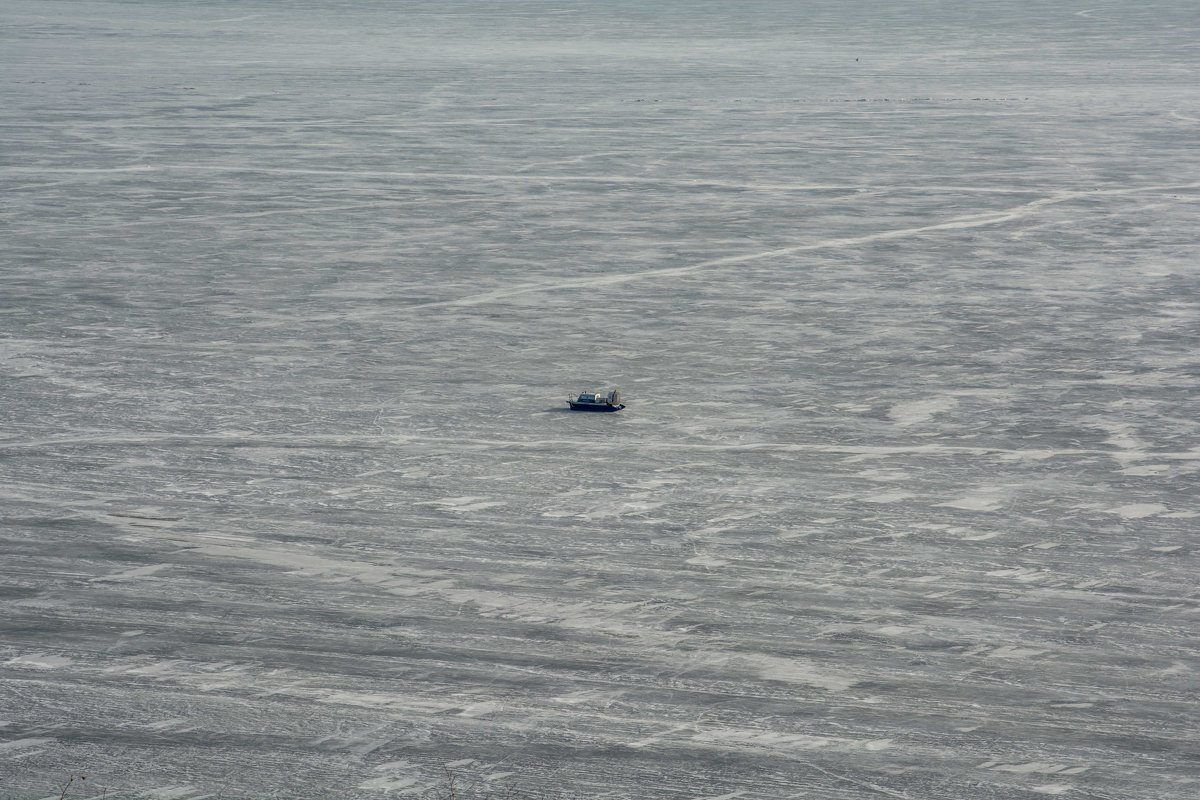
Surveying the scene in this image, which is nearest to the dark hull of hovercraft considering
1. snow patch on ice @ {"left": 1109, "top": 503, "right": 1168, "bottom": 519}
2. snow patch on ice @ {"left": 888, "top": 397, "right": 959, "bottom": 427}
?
snow patch on ice @ {"left": 888, "top": 397, "right": 959, "bottom": 427}

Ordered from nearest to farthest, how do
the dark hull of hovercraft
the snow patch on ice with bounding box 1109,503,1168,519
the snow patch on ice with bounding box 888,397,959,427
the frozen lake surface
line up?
the frozen lake surface → the snow patch on ice with bounding box 1109,503,1168,519 → the snow patch on ice with bounding box 888,397,959,427 → the dark hull of hovercraft

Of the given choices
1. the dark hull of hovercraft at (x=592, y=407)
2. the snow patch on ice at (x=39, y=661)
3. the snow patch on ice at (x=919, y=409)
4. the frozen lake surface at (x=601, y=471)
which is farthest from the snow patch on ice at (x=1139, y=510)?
the snow patch on ice at (x=39, y=661)

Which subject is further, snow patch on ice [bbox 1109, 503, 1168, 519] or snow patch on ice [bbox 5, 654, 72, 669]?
snow patch on ice [bbox 1109, 503, 1168, 519]

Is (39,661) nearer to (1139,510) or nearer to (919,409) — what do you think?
(1139,510)

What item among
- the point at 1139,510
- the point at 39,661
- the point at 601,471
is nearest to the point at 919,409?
the point at 1139,510

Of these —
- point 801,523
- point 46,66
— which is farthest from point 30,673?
point 46,66

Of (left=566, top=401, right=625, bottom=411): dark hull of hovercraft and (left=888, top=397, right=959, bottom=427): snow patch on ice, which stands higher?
(left=566, top=401, right=625, bottom=411): dark hull of hovercraft

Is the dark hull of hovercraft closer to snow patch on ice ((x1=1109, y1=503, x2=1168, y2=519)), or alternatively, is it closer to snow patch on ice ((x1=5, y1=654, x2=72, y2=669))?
snow patch on ice ((x1=1109, y1=503, x2=1168, y2=519))

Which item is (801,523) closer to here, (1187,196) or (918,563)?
(918,563)
